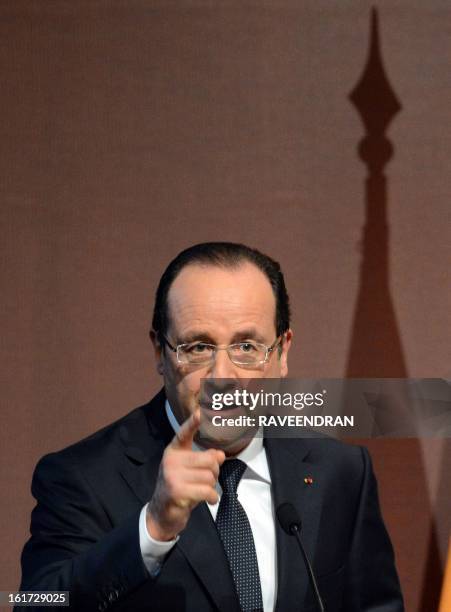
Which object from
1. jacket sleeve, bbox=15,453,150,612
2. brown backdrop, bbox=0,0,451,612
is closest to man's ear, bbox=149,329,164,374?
jacket sleeve, bbox=15,453,150,612

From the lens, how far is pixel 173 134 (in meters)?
2.69

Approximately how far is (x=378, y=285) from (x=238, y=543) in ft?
4.14

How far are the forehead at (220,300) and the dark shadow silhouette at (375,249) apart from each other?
956 millimetres

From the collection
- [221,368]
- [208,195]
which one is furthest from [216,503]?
[208,195]

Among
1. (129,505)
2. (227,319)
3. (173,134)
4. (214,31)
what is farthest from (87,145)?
(129,505)

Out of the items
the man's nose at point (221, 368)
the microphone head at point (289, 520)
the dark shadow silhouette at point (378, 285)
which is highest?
the dark shadow silhouette at point (378, 285)

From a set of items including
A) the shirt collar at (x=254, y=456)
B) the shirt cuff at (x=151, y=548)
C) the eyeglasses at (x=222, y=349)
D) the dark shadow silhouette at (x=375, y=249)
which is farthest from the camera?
the dark shadow silhouette at (x=375, y=249)

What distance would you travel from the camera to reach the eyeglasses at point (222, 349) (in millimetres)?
1743

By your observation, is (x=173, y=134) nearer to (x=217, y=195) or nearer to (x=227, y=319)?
(x=217, y=195)

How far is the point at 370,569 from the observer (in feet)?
6.25

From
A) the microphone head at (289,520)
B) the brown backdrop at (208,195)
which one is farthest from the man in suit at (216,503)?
the brown backdrop at (208,195)

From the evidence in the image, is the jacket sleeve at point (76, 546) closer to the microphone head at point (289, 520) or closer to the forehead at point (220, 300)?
the microphone head at point (289, 520)

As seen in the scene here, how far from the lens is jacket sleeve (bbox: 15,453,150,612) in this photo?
4.81 ft

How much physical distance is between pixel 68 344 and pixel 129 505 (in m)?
0.98
